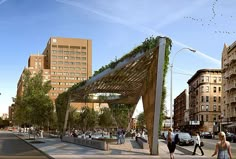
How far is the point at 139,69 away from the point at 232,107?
58403 millimetres

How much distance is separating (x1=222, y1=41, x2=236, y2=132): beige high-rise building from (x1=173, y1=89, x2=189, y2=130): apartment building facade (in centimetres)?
4730

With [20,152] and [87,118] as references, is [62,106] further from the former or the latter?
[87,118]

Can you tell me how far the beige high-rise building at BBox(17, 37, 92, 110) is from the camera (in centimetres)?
17210

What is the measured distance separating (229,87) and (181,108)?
71.0m

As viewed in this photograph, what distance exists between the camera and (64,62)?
575ft

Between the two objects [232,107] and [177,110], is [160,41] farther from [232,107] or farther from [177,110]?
[177,110]

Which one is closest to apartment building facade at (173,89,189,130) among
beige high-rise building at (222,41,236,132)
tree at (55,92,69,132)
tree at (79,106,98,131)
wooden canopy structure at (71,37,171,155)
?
beige high-rise building at (222,41,236,132)

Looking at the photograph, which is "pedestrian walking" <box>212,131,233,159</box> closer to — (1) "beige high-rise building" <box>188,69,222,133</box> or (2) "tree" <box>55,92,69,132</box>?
(2) "tree" <box>55,92,69,132</box>

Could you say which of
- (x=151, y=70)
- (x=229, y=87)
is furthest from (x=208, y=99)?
(x=151, y=70)

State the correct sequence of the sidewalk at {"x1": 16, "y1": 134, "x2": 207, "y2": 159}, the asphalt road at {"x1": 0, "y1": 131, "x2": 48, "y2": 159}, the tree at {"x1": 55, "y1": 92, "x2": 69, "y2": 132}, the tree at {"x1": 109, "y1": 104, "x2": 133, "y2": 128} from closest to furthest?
the sidewalk at {"x1": 16, "y1": 134, "x2": 207, "y2": 159} < the asphalt road at {"x1": 0, "y1": 131, "x2": 48, "y2": 159} < the tree at {"x1": 55, "y1": 92, "x2": 69, "y2": 132} < the tree at {"x1": 109, "y1": 104, "x2": 133, "y2": 128}

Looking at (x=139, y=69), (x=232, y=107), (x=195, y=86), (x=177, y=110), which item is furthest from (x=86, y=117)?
(x=177, y=110)

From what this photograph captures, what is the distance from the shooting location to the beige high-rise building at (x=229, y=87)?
79.9 meters

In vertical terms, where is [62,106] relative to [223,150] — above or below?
above

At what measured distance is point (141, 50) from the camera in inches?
903
